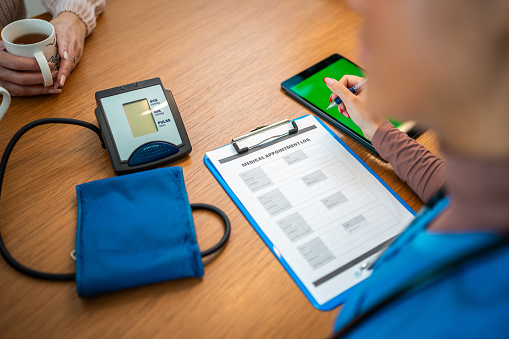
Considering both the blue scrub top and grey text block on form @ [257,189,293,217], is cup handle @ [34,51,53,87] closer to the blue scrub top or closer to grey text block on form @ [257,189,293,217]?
grey text block on form @ [257,189,293,217]

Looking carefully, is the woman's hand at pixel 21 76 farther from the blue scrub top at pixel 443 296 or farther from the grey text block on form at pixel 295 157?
the blue scrub top at pixel 443 296

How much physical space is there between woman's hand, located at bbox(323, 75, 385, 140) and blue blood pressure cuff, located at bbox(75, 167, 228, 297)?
1.27 feet

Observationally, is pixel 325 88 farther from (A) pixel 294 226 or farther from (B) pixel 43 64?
(B) pixel 43 64

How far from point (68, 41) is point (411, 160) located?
79 centimetres

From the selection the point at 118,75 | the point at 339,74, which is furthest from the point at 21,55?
the point at 339,74

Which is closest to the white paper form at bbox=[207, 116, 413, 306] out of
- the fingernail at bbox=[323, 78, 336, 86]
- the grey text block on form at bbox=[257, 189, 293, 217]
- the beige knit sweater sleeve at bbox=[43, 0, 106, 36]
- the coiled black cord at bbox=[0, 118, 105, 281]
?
the grey text block on form at bbox=[257, 189, 293, 217]

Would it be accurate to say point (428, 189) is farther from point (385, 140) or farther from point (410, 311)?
point (410, 311)

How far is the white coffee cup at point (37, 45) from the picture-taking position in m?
0.88

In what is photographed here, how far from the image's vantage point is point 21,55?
886 mm

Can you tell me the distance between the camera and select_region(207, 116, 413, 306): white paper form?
695 millimetres

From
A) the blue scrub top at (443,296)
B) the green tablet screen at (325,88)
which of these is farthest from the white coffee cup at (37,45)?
the blue scrub top at (443,296)

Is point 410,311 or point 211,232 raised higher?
point 410,311

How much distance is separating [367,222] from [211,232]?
27 centimetres

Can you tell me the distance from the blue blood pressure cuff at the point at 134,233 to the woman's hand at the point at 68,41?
0.34 m
